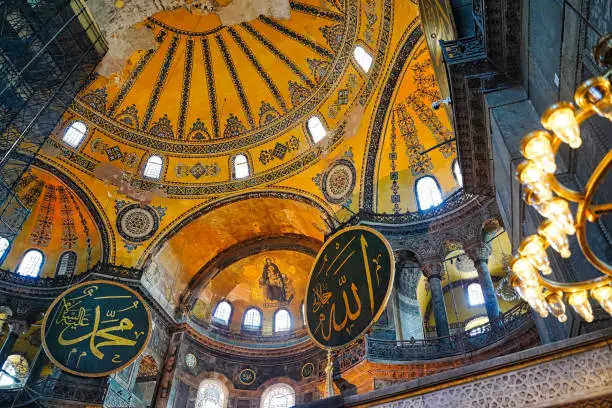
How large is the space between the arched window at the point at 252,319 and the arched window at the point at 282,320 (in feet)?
1.77

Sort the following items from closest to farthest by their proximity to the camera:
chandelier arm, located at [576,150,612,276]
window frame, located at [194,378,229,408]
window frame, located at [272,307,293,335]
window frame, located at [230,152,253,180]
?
chandelier arm, located at [576,150,612,276] → window frame, located at [194,378,229,408] → window frame, located at [230,152,253,180] → window frame, located at [272,307,293,335]

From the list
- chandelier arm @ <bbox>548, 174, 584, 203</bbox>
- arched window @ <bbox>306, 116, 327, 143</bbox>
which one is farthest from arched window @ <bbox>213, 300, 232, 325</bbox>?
chandelier arm @ <bbox>548, 174, 584, 203</bbox>

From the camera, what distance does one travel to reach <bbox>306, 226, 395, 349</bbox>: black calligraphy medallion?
8391 millimetres

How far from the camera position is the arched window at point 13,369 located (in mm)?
11555

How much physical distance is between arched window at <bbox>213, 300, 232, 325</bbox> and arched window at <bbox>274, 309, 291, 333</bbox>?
1470 mm

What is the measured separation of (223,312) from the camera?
14.8 meters

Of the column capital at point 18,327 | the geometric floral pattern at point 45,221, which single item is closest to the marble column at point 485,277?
the column capital at point 18,327

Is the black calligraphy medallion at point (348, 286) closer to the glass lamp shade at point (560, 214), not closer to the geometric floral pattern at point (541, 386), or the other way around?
the geometric floral pattern at point (541, 386)

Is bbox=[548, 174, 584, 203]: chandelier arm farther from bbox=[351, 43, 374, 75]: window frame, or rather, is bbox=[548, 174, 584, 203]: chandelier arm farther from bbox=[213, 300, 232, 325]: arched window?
bbox=[213, 300, 232, 325]: arched window

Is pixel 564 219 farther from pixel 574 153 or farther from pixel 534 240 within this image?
pixel 574 153

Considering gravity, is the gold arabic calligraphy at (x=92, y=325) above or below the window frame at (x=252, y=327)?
below

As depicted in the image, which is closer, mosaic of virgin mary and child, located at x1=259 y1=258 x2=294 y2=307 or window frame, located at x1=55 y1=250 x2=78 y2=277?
window frame, located at x1=55 y1=250 x2=78 y2=277

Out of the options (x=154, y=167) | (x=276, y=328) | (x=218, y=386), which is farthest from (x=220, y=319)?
(x=154, y=167)

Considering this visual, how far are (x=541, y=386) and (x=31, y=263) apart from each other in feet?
43.6
